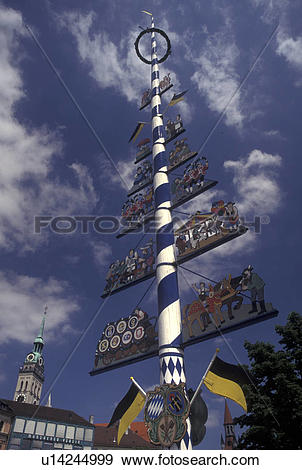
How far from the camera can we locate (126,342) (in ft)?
40.8

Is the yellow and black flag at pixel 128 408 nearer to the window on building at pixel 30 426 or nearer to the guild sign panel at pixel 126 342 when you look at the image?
the guild sign panel at pixel 126 342

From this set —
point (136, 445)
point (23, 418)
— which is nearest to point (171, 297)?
point (23, 418)

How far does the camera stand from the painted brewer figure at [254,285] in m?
9.80

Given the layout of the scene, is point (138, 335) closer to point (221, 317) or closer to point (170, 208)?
point (221, 317)

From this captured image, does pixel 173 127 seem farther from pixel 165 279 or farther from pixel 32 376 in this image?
pixel 32 376

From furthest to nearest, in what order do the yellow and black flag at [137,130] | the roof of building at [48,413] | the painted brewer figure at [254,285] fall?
the roof of building at [48,413], the yellow and black flag at [137,130], the painted brewer figure at [254,285]

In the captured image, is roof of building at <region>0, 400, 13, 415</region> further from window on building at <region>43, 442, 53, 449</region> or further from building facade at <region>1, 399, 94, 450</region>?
window on building at <region>43, 442, 53, 449</region>

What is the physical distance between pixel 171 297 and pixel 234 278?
2.14 m

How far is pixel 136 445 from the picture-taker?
46438mm

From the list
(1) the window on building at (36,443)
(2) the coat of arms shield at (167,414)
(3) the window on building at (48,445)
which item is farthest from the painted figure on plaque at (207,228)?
(3) the window on building at (48,445)

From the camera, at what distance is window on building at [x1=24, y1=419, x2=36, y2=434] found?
35219 millimetres

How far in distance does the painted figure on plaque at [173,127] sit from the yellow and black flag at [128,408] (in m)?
10.5

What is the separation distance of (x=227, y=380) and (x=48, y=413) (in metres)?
39.7

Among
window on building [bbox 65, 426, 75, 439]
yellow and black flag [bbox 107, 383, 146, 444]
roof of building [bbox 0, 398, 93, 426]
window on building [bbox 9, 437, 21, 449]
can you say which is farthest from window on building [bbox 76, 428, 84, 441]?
yellow and black flag [bbox 107, 383, 146, 444]
